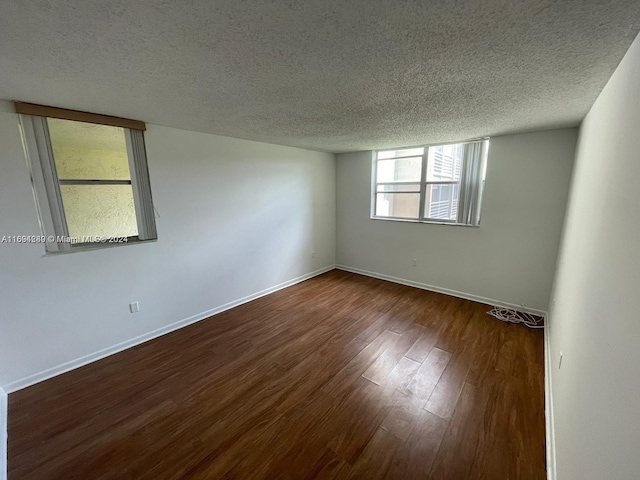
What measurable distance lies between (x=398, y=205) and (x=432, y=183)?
68cm

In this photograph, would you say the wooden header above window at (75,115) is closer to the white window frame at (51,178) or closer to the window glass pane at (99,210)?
the white window frame at (51,178)

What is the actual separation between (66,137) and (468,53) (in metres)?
3.31

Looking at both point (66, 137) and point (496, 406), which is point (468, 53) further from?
point (66, 137)

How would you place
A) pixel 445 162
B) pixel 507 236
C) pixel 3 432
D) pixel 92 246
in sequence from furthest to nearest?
pixel 445 162 → pixel 507 236 → pixel 92 246 → pixel 3 432

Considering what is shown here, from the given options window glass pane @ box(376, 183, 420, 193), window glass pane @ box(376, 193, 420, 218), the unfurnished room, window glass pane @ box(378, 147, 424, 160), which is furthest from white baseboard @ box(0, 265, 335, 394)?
window glass pane @ box(378, 147, 424, 160)

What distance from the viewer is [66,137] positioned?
2.35 m

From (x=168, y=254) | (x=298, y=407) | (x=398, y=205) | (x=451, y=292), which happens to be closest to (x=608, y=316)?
(x=298, y=407)

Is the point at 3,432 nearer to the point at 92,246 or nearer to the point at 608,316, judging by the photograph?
the point at 92,246

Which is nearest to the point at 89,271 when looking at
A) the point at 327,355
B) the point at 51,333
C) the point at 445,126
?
the point at 51,333

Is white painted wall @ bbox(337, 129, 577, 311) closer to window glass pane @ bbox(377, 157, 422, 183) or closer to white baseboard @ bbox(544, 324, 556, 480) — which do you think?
window glass pane @ bbox(377, 157, 422, 183)

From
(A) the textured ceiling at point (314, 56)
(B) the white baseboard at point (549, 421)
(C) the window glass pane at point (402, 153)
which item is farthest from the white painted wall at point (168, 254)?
(B) the white baseboard at point (549, 421)

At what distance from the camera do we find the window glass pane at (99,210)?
7.61 feet

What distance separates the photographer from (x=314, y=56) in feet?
4.25

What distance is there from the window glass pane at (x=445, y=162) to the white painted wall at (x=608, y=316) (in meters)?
1.97
